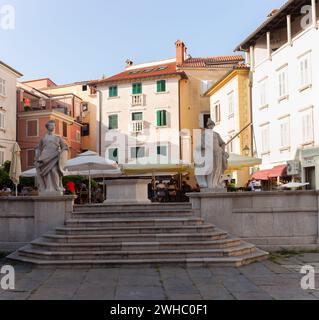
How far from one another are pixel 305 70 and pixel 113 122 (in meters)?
22.4

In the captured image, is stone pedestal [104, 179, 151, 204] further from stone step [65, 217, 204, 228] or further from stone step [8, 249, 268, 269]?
stone step [8, 249, 268, 269]

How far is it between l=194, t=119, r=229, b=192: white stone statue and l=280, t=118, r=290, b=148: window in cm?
1546

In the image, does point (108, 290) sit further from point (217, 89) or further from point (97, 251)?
point (217, 89)

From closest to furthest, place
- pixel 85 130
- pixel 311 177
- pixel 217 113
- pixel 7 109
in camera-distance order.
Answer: pixel 311 177
pixel 217 113
pixel 7 109
pixel 85 130

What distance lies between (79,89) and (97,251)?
130 ft

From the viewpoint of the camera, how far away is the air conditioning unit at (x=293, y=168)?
25.4 metres

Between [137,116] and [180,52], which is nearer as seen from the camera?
[137,116]

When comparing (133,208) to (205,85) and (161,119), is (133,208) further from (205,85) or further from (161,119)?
(205,85)

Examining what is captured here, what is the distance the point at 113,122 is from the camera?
144 feet

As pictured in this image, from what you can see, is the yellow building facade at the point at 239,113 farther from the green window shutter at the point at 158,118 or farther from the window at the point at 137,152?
the window at the point at 137,152

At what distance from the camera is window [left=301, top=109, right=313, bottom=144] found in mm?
24452

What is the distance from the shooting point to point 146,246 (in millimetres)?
10516

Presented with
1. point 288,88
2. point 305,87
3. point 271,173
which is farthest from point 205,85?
point 305,87

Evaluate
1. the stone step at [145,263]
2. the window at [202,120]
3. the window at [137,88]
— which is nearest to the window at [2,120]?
the window at [137,88]
